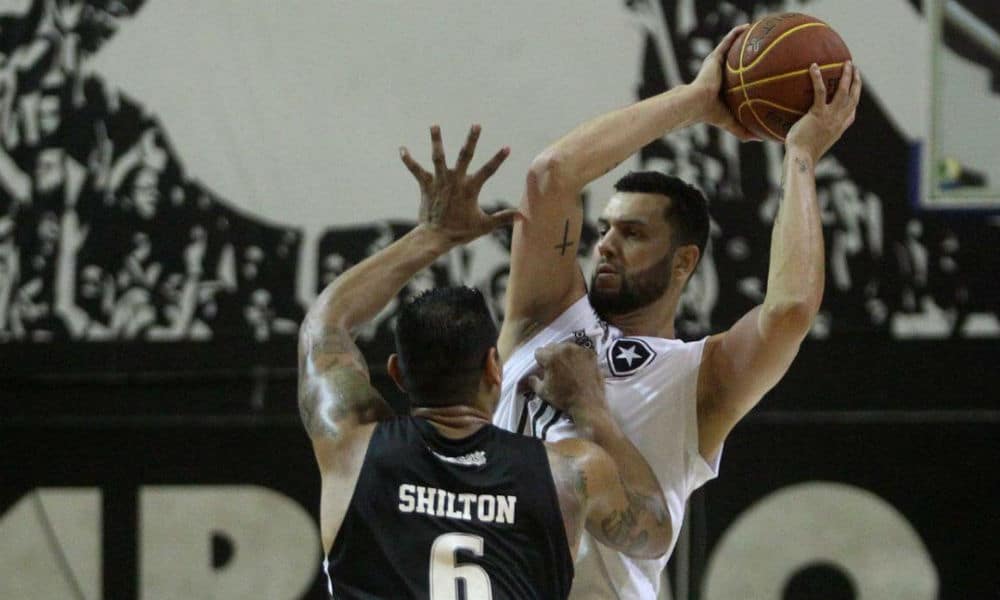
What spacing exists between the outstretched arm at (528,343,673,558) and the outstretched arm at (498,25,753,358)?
0.32 m

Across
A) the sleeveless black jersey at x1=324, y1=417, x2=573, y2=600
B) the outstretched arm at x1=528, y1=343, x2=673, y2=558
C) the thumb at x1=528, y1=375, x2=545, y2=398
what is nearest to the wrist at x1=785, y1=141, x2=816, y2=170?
the outstretched arm at x1=528, y1=343, x2=673, y2=558

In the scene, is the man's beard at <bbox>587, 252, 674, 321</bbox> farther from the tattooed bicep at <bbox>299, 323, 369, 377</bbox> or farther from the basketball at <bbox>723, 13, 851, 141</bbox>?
the tattooed bicep at <bbox>299, 323, 369, 377</bbox>

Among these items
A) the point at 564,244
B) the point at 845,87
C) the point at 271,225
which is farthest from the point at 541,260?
the point at 271,225

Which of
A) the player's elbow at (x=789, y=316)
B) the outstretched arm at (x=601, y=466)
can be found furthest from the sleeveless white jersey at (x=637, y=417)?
the player's elbow at (x=789, y=316)

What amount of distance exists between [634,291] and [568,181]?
35cm

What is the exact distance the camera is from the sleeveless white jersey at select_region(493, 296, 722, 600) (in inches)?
130

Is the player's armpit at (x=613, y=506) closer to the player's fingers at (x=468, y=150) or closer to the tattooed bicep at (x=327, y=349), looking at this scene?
the tattooed bicep at (x=327, y=349)

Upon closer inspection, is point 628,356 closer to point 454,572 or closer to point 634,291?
point 634,291

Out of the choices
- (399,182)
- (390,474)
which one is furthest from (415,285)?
(390,474)

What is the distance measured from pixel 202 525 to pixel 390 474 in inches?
128

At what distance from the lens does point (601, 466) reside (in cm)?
280

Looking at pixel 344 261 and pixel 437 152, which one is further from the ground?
pixel 437 152

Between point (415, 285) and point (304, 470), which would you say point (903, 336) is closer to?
point (415, 285)

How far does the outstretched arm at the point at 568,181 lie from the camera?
3439 mm
